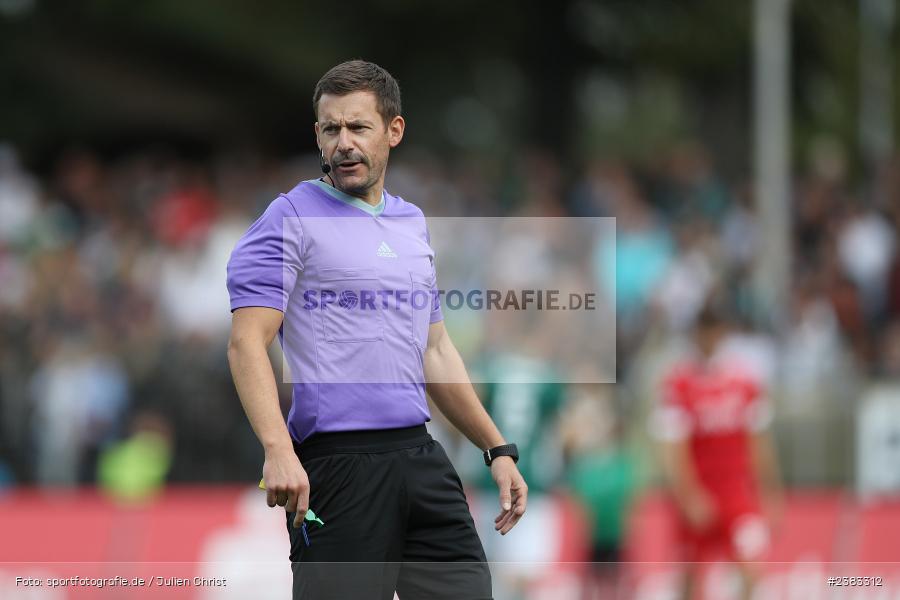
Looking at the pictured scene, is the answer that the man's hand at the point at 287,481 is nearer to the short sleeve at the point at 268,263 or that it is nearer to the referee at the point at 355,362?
the referee at the point at 355,362

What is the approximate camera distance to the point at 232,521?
475 inches

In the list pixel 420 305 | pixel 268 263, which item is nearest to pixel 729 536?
pixel 420 305

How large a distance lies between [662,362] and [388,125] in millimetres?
7609

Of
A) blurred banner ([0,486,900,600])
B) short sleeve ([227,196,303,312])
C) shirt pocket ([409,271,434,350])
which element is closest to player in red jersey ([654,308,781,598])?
blurred banner ([0,486,900,600])

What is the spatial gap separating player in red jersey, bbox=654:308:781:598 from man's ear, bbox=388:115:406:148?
507 cm

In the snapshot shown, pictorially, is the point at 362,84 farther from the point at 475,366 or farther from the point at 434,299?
the point at 475,366

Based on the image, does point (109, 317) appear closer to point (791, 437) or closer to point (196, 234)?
point (196, 234)

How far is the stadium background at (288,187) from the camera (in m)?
11.8

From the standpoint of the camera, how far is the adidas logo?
5309mm

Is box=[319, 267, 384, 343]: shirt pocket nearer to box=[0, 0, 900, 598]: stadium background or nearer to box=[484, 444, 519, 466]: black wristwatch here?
box=[484, 444, 519, 466]: black wristwatch

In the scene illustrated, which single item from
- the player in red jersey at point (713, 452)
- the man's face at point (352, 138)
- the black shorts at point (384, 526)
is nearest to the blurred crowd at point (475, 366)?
the player in red jersey at point (713, 452)

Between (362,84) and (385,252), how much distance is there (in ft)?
1.90

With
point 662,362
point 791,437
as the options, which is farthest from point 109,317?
point 791,437

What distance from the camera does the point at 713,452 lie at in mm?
10195
